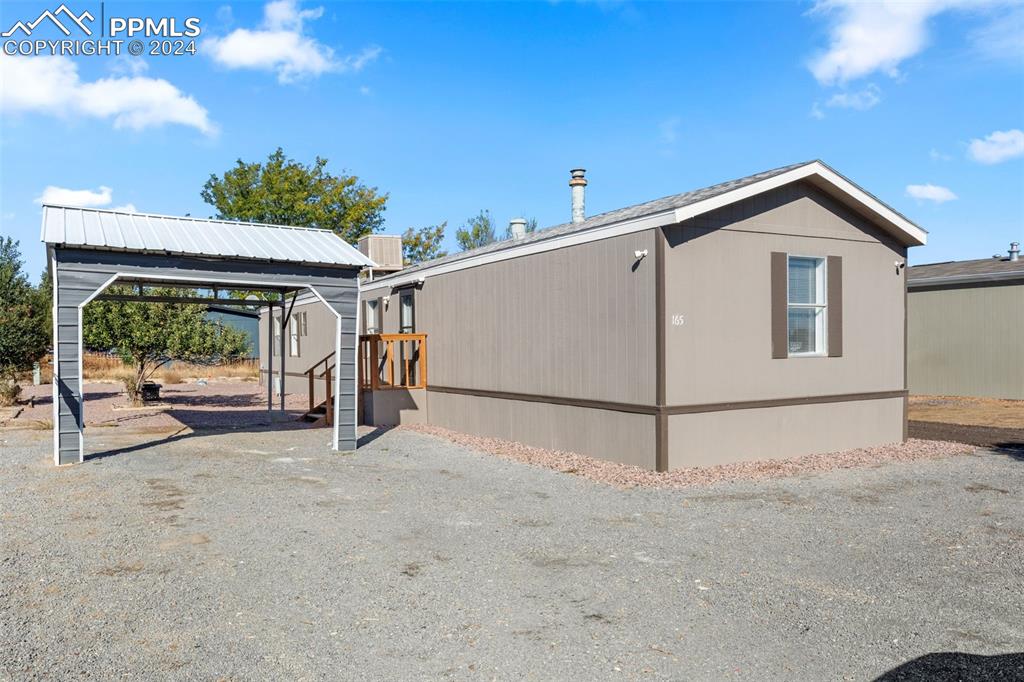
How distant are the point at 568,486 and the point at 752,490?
1866 mm

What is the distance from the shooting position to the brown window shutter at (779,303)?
985cm

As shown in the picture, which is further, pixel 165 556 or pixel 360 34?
pixel 360 34

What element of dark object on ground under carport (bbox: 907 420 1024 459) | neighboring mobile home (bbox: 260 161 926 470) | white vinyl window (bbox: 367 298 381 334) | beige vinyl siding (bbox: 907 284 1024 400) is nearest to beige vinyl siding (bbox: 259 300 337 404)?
white vinyl window (bbox: 367 298 381 334)

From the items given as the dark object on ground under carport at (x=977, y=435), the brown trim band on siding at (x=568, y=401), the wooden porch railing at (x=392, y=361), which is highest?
the wooden porch railing at (x=392, y=361)

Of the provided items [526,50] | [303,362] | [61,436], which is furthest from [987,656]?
[303,362]

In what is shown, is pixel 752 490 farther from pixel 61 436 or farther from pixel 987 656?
pixel 61 436

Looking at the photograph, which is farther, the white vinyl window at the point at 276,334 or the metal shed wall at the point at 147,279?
the white vinyl window at the point at 276,334

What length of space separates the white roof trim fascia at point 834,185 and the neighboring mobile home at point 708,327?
0.07 feet

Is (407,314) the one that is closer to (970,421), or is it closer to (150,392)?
(150,392)

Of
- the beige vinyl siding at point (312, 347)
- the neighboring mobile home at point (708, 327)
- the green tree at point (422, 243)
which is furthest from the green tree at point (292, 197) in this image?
the neighboring mobile home at point (708, 327)

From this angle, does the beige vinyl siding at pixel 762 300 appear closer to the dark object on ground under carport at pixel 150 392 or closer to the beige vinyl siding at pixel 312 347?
the beige vinyl siding at pixel 312 347

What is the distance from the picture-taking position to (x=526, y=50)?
18.7 m

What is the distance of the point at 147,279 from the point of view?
10.1m

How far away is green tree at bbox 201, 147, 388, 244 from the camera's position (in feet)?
112
